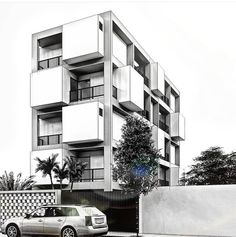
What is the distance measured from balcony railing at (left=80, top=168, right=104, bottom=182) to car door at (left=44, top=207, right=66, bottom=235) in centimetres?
1378

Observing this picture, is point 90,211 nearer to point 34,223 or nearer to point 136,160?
point 34,223

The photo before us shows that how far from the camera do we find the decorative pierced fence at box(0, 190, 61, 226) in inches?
831

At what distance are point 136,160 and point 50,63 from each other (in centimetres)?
1816

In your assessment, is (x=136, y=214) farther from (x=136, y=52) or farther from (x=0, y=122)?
(x=136, y=52)

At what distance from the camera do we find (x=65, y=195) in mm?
21078

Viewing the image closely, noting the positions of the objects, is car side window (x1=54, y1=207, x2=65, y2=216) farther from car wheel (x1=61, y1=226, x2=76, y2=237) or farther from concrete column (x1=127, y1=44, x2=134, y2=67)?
concrete column (x1=127, y1=44, x2=134, y2=67)

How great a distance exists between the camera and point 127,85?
3159 cm

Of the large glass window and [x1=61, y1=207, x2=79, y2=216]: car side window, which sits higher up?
the large glass window

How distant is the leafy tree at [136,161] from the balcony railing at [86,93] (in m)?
12.4

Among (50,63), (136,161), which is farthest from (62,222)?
(50,63)

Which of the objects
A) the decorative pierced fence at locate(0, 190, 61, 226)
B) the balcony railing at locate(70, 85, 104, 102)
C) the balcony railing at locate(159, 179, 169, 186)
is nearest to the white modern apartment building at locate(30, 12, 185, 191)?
the balcony railing at locate(70, 85, 104, 102)

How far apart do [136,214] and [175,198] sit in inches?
78.6

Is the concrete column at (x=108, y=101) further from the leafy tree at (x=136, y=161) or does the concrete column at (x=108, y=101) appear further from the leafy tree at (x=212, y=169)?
the leafy tree at (x=212, y=169)

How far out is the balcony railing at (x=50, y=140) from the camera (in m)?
32.5
